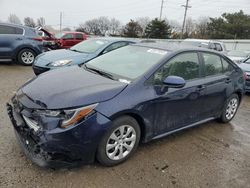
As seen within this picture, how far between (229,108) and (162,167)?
251cm

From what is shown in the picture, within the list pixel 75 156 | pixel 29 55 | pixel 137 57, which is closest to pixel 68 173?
pixel 75 156

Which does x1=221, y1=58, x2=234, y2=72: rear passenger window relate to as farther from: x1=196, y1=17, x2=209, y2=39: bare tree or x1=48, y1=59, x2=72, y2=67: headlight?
x1=196, y1=17, x2=209, y2=39: bare tree

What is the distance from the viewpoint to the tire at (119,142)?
2.88 m

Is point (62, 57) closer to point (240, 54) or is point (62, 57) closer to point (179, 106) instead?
point (179, 106)

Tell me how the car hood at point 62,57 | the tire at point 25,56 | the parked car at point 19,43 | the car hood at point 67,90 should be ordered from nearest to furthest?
the car hood at point 67,90
the car hood at point 62,57
the parked car at point 19,43
the tire at point 25,56

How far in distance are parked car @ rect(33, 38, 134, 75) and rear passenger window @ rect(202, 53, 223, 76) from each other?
11.4ft

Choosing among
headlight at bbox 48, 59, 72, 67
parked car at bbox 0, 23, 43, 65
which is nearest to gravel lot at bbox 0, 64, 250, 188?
headlight at bbox 48, 59, 72, 67

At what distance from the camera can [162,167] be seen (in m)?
3.18

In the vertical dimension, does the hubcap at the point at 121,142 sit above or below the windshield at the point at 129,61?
below

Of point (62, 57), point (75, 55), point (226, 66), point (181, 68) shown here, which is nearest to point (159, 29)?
point (75, 55)

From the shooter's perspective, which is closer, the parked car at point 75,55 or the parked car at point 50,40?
the parked car at point 75,55

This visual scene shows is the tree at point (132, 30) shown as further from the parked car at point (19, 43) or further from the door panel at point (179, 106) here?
the door panel at point (179, 106)

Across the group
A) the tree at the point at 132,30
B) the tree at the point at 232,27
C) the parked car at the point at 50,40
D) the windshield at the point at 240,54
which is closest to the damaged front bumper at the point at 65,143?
the windshield at the point at 240,54

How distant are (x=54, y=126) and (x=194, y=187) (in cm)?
176
